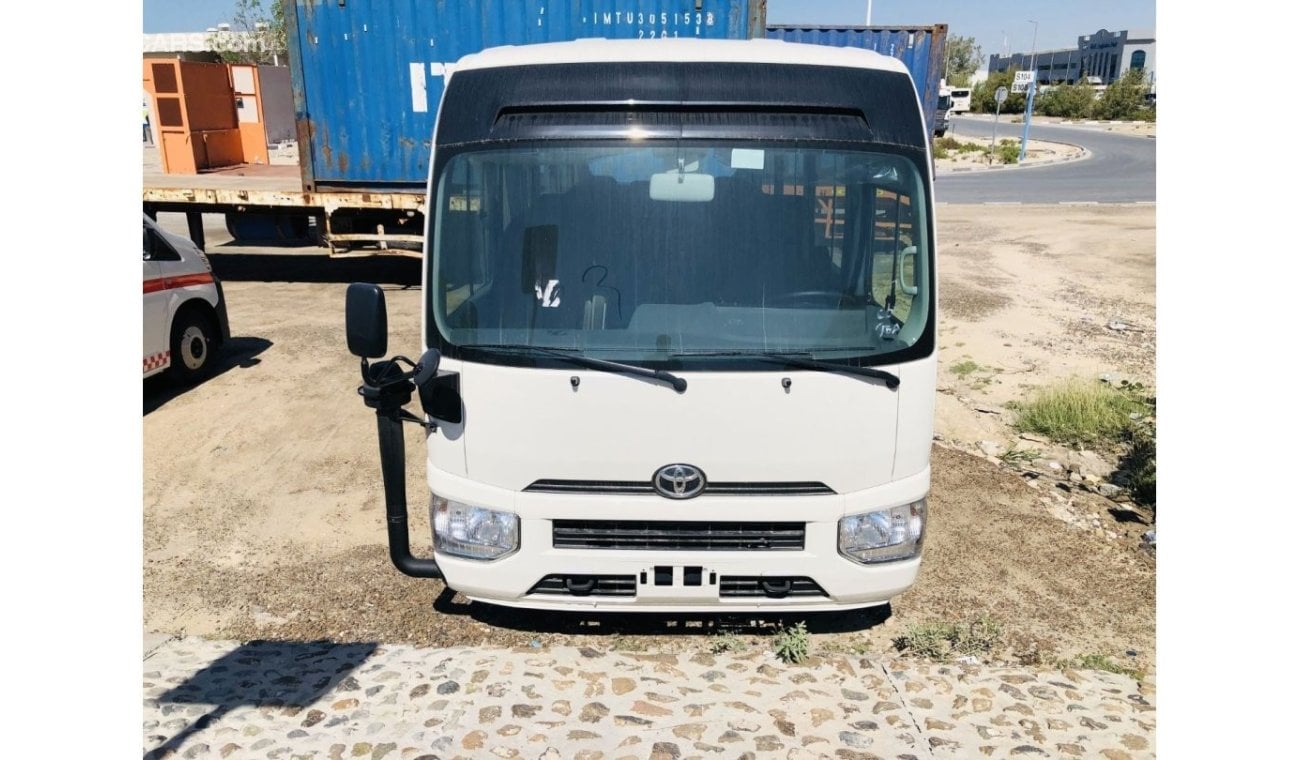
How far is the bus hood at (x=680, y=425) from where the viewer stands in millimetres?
3209

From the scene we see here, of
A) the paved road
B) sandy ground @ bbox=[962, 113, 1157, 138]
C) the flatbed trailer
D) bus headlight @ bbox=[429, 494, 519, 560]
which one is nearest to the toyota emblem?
bus headlight @ bbox=[429, 494, 519, 560]

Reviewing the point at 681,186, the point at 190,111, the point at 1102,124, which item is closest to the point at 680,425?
the point at 681,186

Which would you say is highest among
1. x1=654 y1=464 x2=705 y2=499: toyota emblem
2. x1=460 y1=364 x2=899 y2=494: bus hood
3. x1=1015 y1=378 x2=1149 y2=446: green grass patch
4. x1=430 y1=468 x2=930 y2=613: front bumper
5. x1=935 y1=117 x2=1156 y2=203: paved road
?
x1=935 y1=117 x2=1156 y2=203: paved road

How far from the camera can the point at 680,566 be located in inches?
134

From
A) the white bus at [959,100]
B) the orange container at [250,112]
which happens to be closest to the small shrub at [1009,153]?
the orange container at [250,112]

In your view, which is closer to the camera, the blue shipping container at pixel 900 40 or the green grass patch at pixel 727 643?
the green grass patch at pixel 727 643

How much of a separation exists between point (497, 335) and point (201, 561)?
2.99 m

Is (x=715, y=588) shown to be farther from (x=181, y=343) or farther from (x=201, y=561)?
(x=181, y=343)

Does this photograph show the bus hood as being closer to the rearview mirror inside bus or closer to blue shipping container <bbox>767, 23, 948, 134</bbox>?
the rearview mirror inside bus

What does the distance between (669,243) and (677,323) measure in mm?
331

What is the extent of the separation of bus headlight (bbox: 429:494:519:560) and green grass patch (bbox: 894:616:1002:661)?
6.62ft

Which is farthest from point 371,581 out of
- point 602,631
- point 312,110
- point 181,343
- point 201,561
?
point 312,110

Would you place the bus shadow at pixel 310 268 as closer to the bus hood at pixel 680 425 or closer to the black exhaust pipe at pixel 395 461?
the black exhaust pipe at pixel 395 461

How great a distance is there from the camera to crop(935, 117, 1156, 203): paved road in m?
24.5
